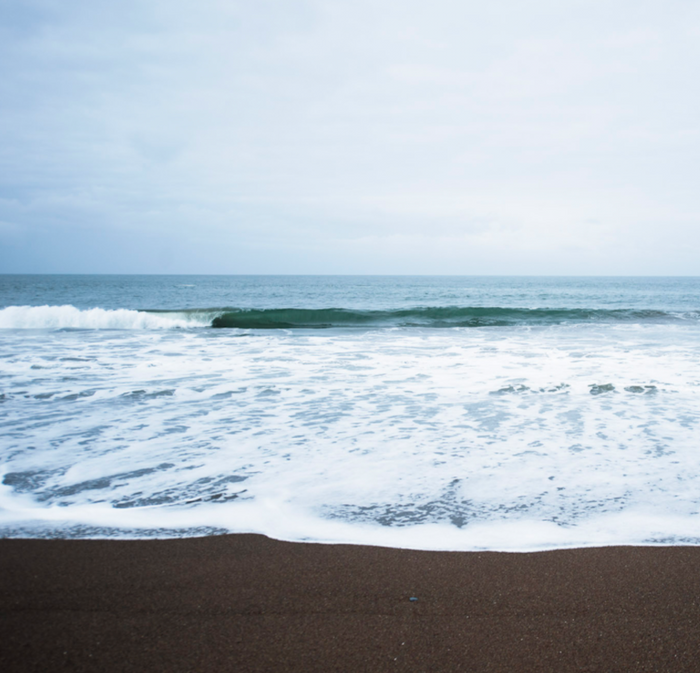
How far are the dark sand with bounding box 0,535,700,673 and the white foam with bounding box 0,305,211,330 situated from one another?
1624 centimetres

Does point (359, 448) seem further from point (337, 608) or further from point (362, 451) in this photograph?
point (337, 608)

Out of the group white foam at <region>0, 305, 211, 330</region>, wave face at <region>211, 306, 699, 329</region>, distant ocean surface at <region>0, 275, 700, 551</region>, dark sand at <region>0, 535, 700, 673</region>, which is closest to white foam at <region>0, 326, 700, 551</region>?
distant ocean surface at <region>0, 275, 700, 551</region>

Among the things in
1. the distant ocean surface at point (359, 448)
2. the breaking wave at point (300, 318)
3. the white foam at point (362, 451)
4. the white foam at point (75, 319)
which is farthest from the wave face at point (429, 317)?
the white foam at point (362, 451)

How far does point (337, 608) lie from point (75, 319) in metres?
18.4


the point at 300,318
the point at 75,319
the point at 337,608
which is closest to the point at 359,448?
the point at 337,608

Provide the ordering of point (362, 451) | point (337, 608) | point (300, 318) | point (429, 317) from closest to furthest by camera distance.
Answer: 1. point (337, 608)
2. point (362, 451)
3. point (300, 318)
4. point (429, 317)

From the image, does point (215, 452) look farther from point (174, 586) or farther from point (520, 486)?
point (520, 486)

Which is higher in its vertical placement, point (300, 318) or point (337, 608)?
Answer: point (300, 318)

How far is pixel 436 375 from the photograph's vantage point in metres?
7.52

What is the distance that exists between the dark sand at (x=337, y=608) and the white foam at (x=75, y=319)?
1624cm

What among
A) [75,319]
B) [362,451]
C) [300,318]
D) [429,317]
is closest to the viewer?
[362,451]

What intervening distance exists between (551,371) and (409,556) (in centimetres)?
610

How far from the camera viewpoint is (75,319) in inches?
694

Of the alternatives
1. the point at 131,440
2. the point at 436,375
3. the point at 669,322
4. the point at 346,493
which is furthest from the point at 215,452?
the point at 669,322
